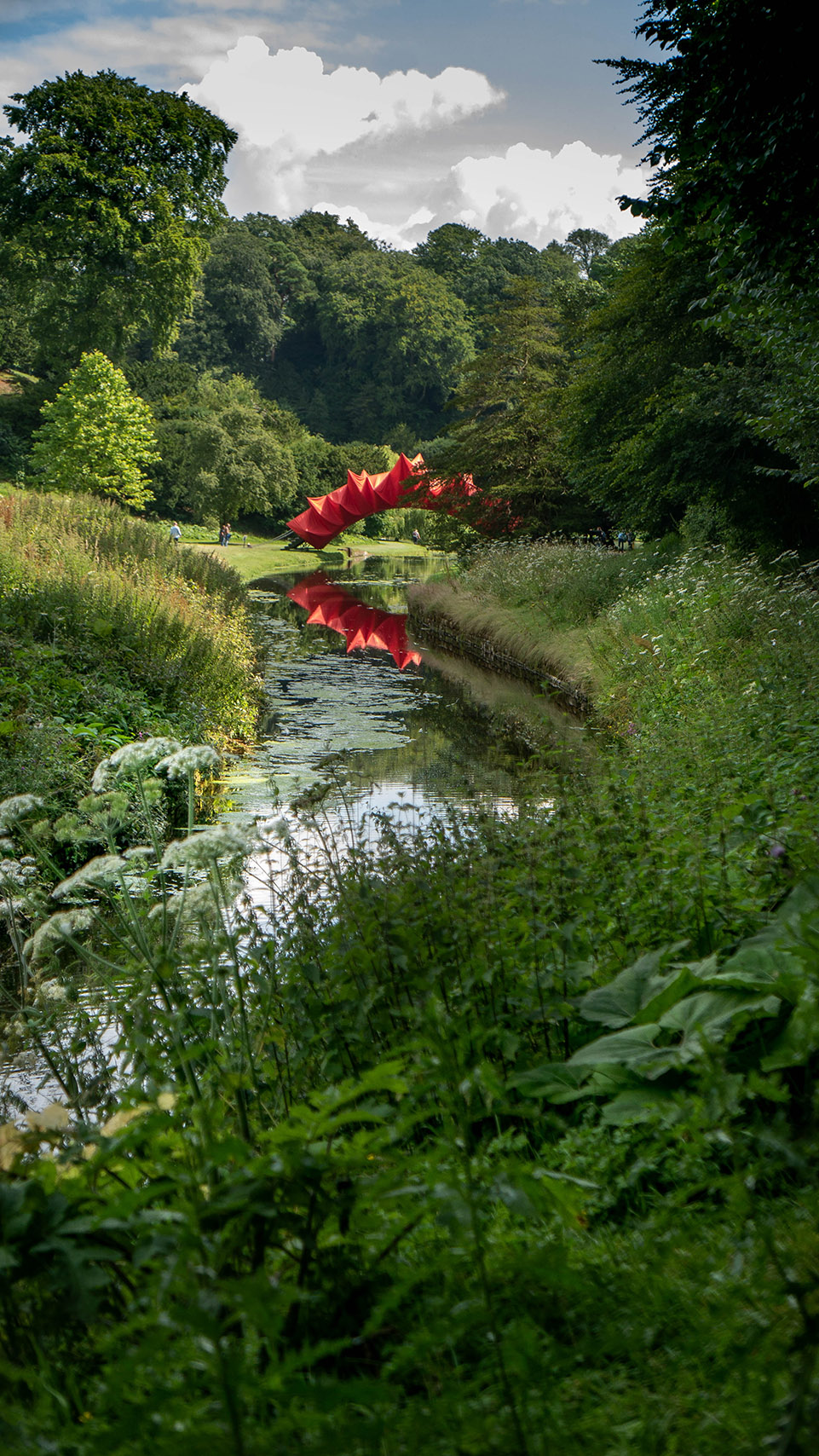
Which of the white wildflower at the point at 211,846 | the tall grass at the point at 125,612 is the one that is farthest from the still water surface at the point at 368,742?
the tall grass at the point at 125,612

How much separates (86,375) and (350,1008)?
129ft

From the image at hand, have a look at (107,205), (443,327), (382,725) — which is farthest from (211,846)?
(443,327)

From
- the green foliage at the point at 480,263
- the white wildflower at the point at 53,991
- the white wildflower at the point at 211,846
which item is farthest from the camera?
the green foliage at the point at 480,263

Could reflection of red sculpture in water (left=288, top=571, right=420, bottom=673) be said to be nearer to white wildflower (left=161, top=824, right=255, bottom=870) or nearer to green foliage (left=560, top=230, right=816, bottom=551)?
green foliage (left=560, top=230, right=816, bottom=551)

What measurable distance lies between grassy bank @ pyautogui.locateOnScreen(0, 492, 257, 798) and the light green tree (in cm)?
2340

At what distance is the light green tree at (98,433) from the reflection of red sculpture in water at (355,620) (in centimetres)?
1051

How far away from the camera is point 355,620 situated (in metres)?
24.3

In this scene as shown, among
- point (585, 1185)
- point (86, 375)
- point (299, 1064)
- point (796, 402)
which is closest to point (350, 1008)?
point (299, 1064)

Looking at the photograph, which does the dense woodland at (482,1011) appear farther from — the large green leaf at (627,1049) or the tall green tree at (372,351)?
the tall green tree at (372,351)

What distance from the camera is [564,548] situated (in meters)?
20.3

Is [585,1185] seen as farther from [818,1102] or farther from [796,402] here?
[796,402]

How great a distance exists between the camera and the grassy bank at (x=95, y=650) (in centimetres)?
767

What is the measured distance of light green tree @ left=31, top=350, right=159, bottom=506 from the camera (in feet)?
122

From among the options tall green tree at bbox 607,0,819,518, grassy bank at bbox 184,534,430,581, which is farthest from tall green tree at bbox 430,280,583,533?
tall green tree at bbox 607,0,819,518
